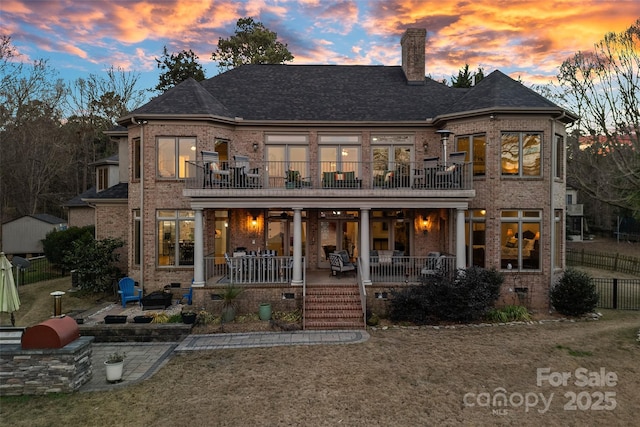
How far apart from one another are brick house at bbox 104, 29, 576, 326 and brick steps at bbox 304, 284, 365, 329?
43cm

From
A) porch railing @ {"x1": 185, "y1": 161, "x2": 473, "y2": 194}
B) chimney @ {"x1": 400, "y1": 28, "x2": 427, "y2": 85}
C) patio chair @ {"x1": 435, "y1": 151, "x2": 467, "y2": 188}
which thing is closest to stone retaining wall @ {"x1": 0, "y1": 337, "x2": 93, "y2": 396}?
porch railing @ {"x1": 185, "y1": 161, "x2": 473, "y2": 194}

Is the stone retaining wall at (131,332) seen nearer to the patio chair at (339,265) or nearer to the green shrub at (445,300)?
the patio chair at (339,265)

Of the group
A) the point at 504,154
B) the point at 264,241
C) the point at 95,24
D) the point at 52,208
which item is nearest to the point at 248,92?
the point at 264,241

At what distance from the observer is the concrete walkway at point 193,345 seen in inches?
352

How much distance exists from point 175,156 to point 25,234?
2166cm

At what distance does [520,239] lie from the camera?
13.8 meters

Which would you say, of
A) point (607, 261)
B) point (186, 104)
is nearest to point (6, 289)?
point (186, 104)

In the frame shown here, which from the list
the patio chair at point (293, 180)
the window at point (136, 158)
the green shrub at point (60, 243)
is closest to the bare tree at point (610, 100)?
the patio chair at point (293, 180)

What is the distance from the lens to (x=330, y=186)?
14141 mm

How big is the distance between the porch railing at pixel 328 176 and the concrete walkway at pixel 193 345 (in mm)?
5319

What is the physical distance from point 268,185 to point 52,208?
38.6m

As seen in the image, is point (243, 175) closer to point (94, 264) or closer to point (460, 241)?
point (94, 264)

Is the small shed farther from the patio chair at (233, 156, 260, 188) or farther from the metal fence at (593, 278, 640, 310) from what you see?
the metal fence at (593, 278, 640, 310)

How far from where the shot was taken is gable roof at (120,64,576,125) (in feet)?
47.1
